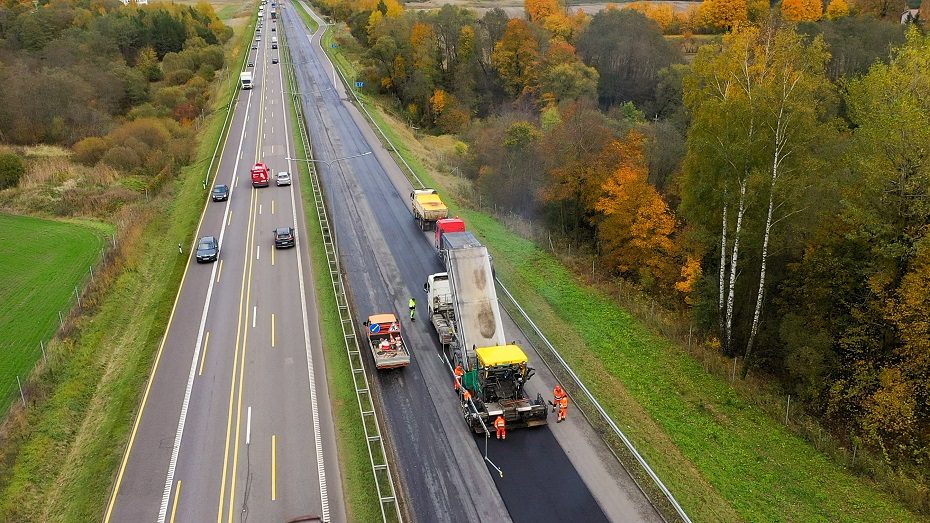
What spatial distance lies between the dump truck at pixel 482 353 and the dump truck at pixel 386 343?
7.54 feet

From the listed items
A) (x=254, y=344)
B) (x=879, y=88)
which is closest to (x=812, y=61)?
(x=879, y=88)

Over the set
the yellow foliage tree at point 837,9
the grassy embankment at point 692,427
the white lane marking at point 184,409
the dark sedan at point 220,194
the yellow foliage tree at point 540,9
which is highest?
the yellow foliage tree at point 540,9

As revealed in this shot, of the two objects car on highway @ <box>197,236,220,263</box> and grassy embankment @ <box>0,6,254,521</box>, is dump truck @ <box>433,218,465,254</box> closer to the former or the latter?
car on highway @ <box>197,236,220,263</box>

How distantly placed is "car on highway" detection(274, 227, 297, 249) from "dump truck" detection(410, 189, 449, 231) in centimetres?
948

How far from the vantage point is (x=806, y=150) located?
28.1 meters

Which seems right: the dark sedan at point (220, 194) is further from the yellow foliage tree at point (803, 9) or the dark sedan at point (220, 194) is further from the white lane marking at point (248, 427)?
the yellow foliage tree at point (803, 9)

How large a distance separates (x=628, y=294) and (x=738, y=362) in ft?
29.8

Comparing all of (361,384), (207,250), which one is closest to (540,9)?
(207,250)

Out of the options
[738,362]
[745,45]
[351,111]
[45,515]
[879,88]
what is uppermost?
[745,45]

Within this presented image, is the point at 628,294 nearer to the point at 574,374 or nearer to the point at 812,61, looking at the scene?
the point at 574,374

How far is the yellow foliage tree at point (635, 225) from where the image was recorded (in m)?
40.6

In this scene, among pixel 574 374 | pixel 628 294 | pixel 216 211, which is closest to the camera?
pixel 574 374

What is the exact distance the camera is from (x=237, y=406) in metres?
27.7

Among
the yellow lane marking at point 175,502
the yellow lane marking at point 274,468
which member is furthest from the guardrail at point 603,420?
the yellow lane marking at point 175,502
